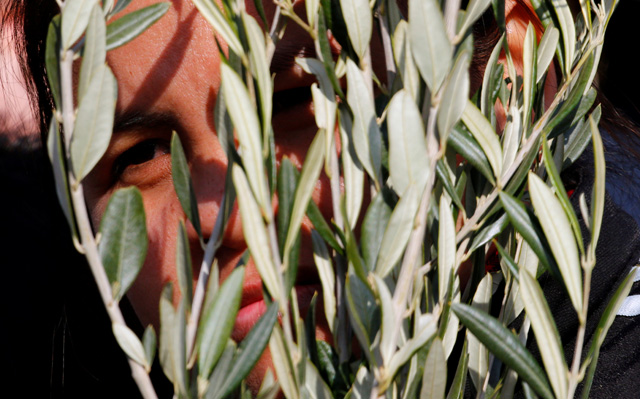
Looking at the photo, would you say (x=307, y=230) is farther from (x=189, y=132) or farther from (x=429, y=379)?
(x=429, y=379)

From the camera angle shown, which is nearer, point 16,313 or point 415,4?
point 415,4

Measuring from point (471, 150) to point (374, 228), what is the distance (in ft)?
0.38

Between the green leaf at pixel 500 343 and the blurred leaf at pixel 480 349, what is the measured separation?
10 centimetres

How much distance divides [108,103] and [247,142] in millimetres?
102

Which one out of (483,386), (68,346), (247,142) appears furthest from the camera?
(68,346)

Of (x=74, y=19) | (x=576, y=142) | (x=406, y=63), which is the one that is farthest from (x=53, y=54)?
(x=576, y=142)

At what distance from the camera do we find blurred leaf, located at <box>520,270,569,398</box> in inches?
17.2

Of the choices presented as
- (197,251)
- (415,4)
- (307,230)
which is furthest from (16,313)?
(415,4)

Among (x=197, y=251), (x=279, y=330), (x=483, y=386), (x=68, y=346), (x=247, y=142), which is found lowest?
(x=68, y=346)

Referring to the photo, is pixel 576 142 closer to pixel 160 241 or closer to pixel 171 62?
pixel 171 62

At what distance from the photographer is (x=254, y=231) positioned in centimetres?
40

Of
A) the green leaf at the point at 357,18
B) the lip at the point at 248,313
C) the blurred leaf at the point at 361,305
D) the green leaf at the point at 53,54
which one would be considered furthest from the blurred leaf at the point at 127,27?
the lip at the point at 248,313

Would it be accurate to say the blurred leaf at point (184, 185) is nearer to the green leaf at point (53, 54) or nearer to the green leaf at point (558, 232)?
the green leaf at point (53, 54)

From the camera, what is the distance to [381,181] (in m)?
0.47
